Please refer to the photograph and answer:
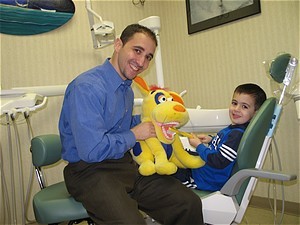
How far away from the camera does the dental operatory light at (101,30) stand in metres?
2.12

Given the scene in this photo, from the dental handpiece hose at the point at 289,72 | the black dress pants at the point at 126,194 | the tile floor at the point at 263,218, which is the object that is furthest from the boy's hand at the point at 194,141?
the tile floor at the point at 263,218

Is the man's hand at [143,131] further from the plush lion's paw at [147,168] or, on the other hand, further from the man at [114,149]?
the plush lion's paw at [147,168]

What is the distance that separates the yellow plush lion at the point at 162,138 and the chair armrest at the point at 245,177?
24 cm

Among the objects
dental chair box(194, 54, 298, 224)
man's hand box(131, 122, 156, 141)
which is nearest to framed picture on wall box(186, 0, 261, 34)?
dental chair box(194, 54, 298, 224)

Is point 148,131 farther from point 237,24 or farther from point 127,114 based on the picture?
point 237,24

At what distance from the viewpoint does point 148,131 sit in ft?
4.64

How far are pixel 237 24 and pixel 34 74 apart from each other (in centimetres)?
163

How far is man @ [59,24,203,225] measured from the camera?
3.98 ft

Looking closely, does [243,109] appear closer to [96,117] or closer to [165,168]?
[165,168]

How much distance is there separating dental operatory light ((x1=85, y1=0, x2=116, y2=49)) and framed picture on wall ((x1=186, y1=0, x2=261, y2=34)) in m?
0.89

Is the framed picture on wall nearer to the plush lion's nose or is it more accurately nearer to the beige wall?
the beige wall

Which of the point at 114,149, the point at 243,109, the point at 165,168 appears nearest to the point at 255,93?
the point at 243,109

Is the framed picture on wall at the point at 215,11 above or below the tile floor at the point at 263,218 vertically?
above

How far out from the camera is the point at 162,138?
1.46 metres
